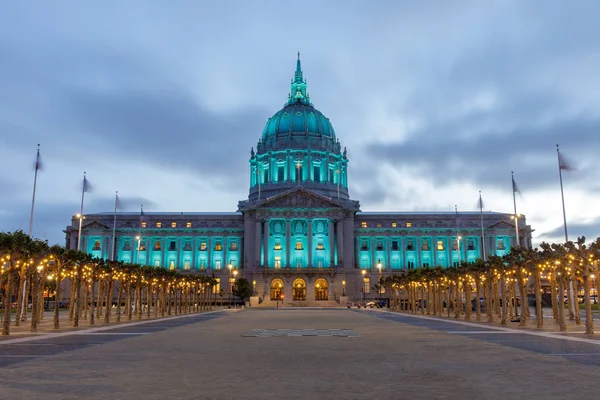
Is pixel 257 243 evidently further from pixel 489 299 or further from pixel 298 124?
pixel 489 299

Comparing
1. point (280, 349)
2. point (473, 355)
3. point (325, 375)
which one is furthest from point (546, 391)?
point (280, 349)

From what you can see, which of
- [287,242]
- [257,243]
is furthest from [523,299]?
[257,243]

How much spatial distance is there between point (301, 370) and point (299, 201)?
421ft

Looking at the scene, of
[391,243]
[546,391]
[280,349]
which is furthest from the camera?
[391,243]

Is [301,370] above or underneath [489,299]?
underneath

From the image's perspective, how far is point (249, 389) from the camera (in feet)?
45.8

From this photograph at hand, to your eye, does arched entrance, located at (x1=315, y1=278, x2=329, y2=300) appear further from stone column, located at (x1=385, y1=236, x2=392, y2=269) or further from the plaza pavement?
the plaza pavement

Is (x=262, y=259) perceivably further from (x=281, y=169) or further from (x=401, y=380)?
(x=401, y=380)

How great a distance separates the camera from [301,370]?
1758cm

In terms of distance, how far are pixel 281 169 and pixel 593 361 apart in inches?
6020

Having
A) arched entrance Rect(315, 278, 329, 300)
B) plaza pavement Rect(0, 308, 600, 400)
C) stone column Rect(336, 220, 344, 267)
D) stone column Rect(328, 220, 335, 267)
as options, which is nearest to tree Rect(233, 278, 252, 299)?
arched entrance Rect(315, 278, 329, 300)

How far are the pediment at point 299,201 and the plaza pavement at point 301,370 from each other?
117 m

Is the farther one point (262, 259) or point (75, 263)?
point (262, 259)

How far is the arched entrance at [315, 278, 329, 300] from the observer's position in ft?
460
